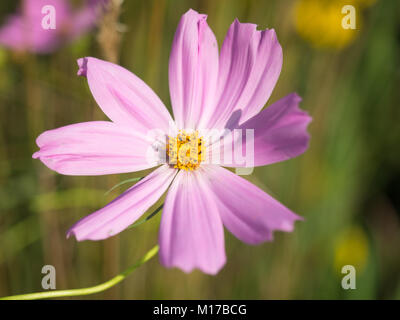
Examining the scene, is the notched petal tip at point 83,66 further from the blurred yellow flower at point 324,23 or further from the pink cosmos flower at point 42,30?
the blurred yellow flower at point 324,23

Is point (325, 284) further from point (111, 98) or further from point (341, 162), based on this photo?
point (111, 98)

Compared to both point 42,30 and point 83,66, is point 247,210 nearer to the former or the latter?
point 83,66

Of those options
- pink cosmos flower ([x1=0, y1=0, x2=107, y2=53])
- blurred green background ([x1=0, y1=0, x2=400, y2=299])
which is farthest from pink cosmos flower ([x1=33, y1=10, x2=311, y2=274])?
pink cosmos flower ([x1=0, y1=0, x2=107, y2=53])

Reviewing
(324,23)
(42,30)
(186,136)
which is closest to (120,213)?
(186,136)

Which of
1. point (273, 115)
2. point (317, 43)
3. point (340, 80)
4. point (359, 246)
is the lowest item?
point (359, 246)
